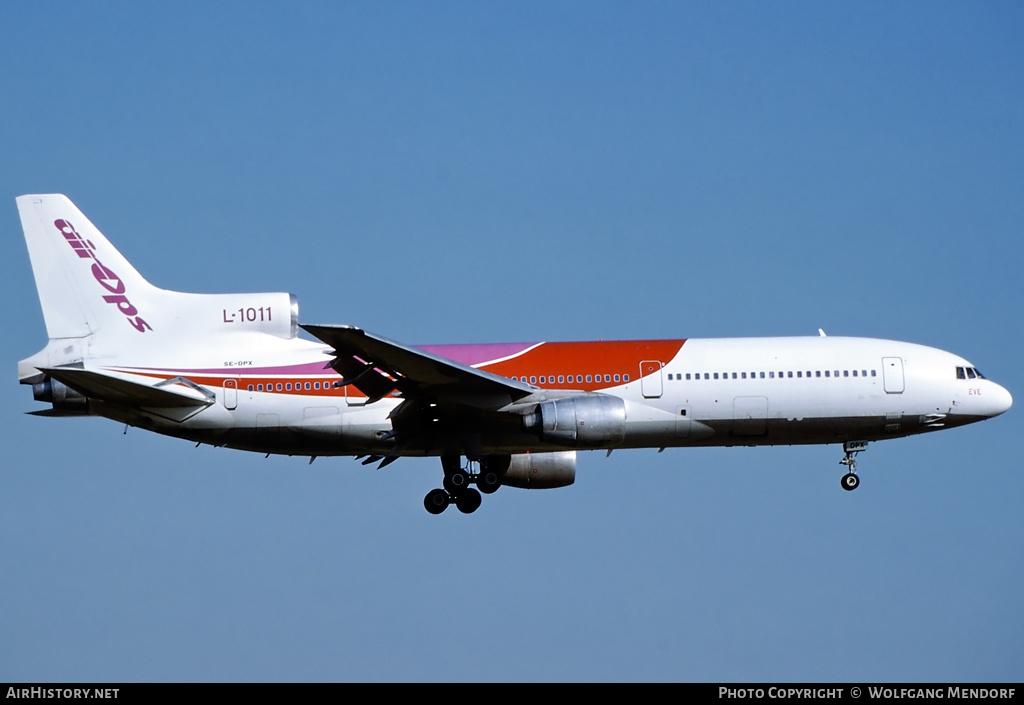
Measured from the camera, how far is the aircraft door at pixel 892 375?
39.2 m

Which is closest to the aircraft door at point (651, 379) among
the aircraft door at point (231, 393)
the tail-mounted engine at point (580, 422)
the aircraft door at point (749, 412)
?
the tail-mounted engine at point (580, 422)

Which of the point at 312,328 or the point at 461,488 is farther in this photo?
the point at 461,488

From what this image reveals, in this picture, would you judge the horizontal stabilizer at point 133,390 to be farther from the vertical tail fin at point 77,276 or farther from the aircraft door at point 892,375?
the aircraft door at point 892,375

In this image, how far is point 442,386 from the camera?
36969 mm

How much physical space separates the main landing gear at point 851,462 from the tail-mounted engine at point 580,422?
24.0ft

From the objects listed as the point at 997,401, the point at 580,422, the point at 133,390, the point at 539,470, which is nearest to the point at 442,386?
the point at 580,422

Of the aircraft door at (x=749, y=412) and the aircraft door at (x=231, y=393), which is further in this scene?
the aircraft door at (x=749, y=412)

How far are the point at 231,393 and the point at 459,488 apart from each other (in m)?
6.62

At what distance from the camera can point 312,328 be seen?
32906 millimetres

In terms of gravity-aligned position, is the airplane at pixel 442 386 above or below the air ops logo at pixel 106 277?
below

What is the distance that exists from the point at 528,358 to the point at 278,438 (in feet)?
Result: 22.8

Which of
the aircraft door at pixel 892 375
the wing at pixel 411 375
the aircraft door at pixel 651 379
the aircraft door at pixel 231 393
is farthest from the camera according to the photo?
the aircraft door at pixel 892 375

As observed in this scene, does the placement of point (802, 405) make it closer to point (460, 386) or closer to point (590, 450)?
point (590, 450)
